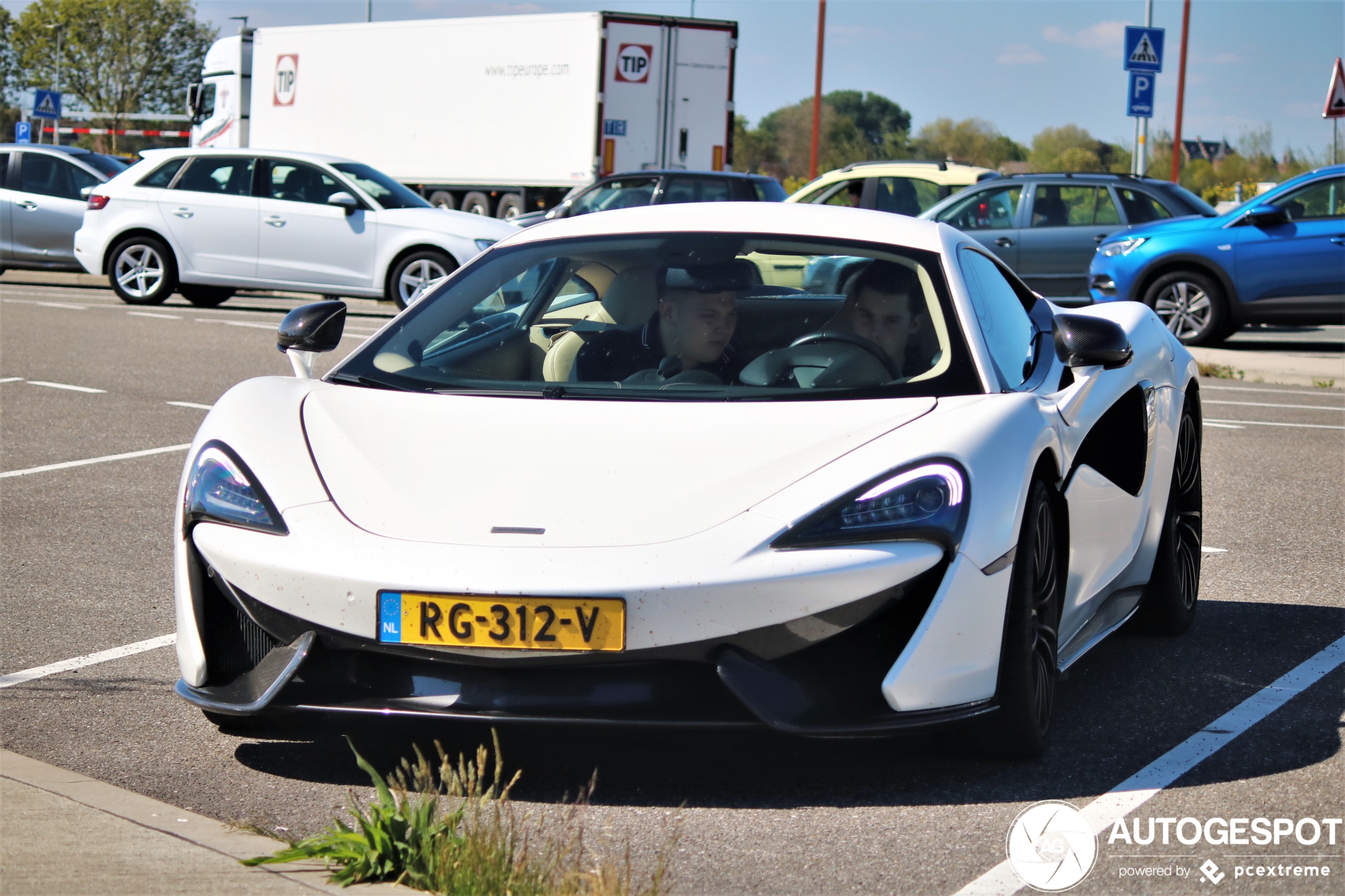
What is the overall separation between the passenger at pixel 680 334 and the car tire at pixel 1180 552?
1.61m

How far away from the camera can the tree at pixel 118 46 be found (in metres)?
67.5

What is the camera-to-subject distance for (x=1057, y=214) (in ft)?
56.6

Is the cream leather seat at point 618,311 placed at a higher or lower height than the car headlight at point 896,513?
higher

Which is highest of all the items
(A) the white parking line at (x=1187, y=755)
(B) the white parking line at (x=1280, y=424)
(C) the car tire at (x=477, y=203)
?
(C) the car tire at (x=477, y=203)

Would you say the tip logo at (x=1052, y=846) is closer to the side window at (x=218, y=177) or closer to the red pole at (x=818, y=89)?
the side window at (x=218, y=177)

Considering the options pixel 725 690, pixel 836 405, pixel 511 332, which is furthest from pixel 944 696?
pixel 511 332

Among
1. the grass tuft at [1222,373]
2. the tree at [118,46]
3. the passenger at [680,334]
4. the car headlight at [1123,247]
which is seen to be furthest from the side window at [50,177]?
the tree at [118,46]

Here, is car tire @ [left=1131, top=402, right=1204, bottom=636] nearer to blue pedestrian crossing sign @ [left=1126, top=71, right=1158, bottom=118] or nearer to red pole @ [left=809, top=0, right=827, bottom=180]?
blue pedestrian crossing sign @ [left=1126, top=71, right=1158, bottom=118]

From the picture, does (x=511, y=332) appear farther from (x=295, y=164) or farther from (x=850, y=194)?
(x=850, y=194)

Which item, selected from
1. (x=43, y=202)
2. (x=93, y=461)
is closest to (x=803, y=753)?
(x=93, y=461)

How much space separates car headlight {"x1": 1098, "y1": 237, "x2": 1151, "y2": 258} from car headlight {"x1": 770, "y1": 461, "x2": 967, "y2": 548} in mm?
12424

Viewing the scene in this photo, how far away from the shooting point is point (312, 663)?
11.4ft

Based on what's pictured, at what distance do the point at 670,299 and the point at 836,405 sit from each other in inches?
33.1

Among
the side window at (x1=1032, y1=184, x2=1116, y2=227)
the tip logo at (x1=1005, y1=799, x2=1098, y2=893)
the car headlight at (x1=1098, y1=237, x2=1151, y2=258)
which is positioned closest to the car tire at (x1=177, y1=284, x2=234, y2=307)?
the side window at (x1=1032, y1=184, x2=1116, y2=227)
